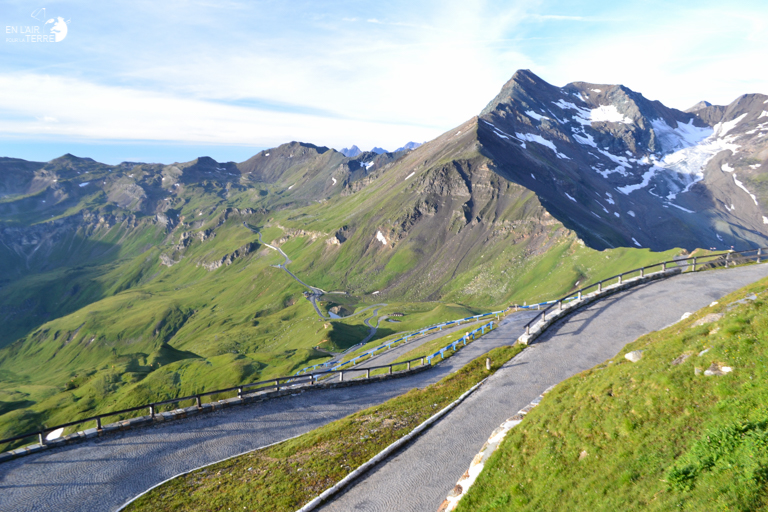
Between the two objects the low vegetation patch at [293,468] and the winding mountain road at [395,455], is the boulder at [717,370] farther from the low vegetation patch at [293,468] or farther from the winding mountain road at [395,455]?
the low vegetation patch at [293,468]

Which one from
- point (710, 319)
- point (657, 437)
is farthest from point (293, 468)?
point (710, 319)

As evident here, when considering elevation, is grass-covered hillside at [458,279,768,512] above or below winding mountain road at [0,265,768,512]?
above

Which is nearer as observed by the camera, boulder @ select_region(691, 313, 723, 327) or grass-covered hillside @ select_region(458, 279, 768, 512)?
grass-covered hillside @ select_region(458, 279, 768, 512)

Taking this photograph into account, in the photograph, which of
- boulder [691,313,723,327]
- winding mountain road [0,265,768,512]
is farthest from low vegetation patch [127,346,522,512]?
boulder [691,313,723,327]

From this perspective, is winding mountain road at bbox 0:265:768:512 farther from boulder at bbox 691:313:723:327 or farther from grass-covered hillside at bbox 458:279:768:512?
boulder at bbox 691:313:723:327

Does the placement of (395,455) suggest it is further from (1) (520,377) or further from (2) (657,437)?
(2) (657,437)

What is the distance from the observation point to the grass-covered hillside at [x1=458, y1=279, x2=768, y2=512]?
9266 millimetres

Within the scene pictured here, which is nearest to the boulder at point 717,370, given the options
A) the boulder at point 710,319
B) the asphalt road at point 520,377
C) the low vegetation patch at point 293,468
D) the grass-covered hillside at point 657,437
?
the grass-covered hillside at point 657,437

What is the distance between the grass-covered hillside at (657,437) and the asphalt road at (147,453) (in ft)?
50.0

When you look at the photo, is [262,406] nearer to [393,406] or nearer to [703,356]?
[393,406]

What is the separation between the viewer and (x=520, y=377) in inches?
1004

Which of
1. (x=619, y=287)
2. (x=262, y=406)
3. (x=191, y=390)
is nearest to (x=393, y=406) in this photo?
(x=262, y=406)

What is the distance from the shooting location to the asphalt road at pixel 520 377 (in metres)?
16.6

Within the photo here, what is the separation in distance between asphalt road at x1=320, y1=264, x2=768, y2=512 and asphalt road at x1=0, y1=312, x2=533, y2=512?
349 inches
